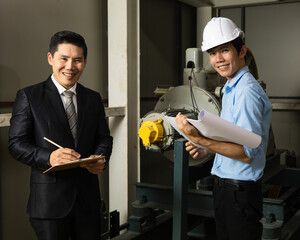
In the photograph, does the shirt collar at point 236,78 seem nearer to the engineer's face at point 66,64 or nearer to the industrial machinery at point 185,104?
the engineer's face at point 66,64

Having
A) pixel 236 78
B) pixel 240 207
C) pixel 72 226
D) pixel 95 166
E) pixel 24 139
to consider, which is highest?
pixel 236 78

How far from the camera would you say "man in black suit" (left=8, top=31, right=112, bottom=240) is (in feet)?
4.48

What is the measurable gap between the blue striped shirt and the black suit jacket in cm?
48

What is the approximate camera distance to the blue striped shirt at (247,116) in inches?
49.9

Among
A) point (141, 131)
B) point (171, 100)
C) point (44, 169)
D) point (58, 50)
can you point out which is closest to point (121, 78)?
point (171, 100)

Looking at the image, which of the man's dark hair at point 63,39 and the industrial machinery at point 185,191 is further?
the industrial machinery at point 185,191

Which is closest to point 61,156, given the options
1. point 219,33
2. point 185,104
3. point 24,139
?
point 24,139

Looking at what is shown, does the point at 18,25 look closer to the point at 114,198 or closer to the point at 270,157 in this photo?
the point at 114,198

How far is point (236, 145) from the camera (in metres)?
1.28

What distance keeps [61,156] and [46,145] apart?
0.10 metres

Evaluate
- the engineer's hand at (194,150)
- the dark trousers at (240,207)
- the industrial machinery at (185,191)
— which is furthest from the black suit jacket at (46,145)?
the industrial machinery at (185,191)

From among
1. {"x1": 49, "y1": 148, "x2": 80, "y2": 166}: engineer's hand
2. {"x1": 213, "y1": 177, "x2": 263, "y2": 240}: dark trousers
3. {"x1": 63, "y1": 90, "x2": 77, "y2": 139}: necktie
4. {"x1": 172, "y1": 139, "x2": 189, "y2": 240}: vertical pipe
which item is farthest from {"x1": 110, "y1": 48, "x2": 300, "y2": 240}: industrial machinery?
{"x1": 49, "y1": 148, "x2": 80, "y2": 166}: engineer's hand

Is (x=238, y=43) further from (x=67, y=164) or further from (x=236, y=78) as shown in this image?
(x=67, y=164)

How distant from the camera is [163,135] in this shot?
6.72 feet
